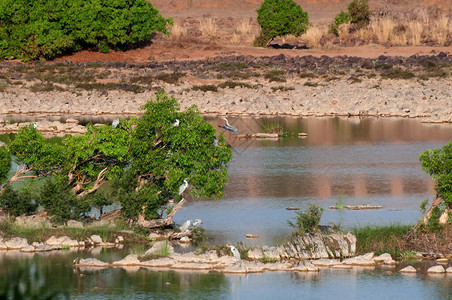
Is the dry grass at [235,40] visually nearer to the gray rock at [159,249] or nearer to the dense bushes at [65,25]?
the dense bushes at [65,25]

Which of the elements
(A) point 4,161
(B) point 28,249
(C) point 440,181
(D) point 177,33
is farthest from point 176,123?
(D) point 177,33

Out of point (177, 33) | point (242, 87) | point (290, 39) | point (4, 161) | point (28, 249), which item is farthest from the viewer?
point (290, 39)

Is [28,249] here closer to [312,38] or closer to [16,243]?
[16,243]

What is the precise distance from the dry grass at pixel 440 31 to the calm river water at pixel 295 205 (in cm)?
2116

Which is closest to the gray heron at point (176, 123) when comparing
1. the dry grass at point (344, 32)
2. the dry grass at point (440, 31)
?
the dry grass at point (440, 31)

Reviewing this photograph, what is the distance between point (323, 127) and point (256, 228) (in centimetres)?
1752

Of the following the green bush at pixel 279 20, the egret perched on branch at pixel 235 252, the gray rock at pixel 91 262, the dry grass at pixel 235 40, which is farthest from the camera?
the dry grass at pixel 235 40

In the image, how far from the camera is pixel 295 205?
66.9 feet

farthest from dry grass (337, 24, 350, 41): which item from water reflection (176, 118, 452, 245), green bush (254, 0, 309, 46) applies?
water reflection (176, 118, 452, 245)

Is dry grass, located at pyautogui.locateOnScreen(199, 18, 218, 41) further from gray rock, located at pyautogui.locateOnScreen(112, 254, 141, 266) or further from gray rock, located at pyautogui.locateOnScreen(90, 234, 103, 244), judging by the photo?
gray rock, located at pyautogui.locateOnScreen(112, 254, 141, 266)

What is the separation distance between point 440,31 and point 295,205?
4287 centimetres

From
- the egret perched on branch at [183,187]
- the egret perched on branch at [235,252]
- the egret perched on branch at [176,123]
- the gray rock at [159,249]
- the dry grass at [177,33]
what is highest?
the dry grass at [177,33]

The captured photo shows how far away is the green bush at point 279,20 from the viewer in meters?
55.0

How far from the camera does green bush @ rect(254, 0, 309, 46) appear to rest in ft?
181
